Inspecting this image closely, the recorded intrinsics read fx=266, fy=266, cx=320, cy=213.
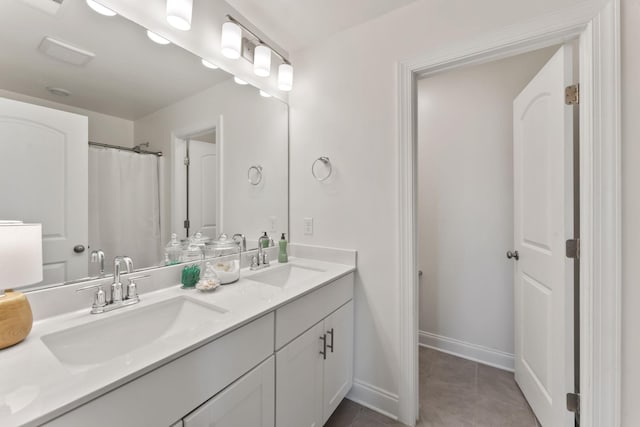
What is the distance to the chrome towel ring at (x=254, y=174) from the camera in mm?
1792

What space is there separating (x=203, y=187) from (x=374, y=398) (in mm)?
1591

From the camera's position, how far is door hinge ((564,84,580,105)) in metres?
1.19

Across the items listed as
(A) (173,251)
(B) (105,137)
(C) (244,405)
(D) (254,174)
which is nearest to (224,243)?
(A) (173,251)

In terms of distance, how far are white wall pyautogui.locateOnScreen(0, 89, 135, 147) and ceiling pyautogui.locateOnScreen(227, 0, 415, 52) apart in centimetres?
97

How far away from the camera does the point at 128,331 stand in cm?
94

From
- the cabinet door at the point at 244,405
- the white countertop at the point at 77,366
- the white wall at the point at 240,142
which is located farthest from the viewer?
the white wall at the point at 240,142

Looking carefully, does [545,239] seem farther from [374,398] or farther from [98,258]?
[98,258]

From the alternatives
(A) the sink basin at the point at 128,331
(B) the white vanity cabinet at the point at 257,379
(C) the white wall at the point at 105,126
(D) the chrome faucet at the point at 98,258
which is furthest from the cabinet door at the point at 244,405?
(C) the white wall at the point at 105,126

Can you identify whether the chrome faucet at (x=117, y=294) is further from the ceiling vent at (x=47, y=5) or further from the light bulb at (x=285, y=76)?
the light bulb at (x=285, y=76)

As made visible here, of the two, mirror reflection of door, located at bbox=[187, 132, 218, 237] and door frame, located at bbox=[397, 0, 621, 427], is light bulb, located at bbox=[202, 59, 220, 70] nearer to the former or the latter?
mirror reflection of door, located at bbox=[187, 132, 218, 237]

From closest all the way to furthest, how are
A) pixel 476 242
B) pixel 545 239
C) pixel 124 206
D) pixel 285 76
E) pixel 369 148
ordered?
pixel 124 206 → pixel 545 239 → pixel 369 148 → pixel 285 76 → pixel 476 242

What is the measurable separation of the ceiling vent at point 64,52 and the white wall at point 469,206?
2.13 m

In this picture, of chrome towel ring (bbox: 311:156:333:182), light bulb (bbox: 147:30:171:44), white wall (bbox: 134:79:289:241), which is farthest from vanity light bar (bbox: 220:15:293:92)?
chrome towel ring (bbox: 311:156:333:182)

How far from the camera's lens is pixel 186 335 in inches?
31.3
